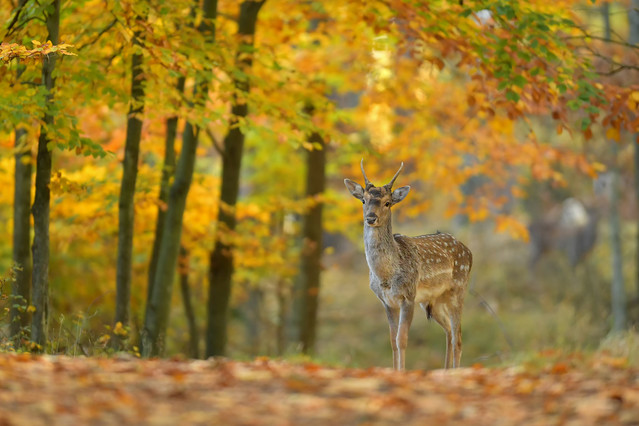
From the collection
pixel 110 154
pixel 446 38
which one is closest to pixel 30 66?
pixel 110 154

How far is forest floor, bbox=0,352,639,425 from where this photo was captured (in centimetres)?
430

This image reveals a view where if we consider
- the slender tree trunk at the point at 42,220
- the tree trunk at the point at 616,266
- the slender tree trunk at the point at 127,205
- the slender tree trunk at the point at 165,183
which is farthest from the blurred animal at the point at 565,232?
the slender tree trunk at the point at 42,220

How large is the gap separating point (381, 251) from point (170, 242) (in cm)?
354

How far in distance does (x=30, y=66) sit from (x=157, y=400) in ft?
18.4

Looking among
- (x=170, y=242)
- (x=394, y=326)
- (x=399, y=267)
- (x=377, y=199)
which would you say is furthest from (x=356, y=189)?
(x=170, y=242)

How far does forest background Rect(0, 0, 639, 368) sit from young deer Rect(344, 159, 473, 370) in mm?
851

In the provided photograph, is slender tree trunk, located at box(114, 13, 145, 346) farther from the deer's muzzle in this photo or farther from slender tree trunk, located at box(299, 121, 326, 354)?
slender tree trunk, located at box(299, 121, 326, 354)

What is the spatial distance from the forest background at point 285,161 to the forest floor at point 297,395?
2.24 meters

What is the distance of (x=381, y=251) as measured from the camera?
26.1 feet

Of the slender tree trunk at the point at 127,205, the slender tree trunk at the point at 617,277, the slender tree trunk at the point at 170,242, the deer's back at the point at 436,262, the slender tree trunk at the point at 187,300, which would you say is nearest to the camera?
the deer's back at the point at 436,262

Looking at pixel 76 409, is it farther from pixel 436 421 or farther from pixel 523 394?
pixel 523 394

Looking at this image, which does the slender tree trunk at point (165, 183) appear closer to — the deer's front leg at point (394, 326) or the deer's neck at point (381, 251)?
the deer's neck at point (381, 251)

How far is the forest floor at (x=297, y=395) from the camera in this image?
4305 millimetres

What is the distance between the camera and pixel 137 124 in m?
9.94
